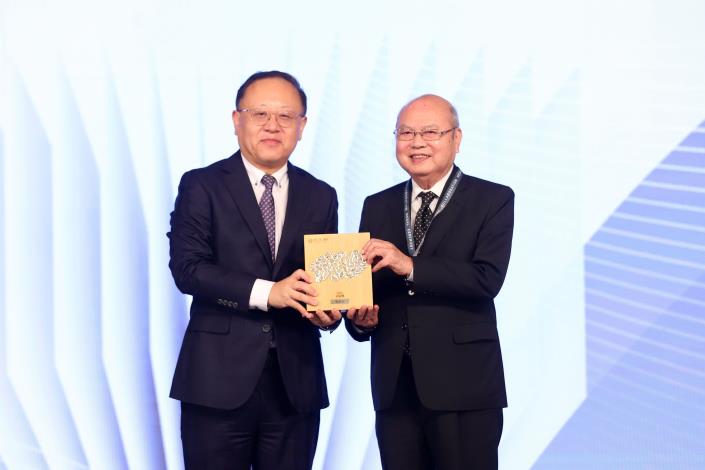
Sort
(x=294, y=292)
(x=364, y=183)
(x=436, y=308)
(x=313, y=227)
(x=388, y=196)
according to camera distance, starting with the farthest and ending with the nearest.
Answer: (x=364, y=183), (x=388, y=196), (x=313, y=227), (x=436, y=308), (x=294, y=292)

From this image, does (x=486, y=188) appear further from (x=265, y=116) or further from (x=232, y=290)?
(x=232, y=290)

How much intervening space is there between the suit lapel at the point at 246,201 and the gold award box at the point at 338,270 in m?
0.14

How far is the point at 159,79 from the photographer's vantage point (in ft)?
10.4

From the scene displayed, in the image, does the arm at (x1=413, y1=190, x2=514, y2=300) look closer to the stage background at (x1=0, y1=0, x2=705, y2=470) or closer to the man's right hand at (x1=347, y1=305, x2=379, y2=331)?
the man's right hand at (x1=347, y1=305, x2=379, y2=331)

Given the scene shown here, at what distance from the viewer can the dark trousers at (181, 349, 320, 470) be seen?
2111 millimetres

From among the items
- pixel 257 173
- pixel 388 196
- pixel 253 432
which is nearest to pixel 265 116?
pixel 257 173

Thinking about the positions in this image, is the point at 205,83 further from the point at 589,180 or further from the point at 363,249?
the point at 589,180

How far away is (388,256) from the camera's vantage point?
207 cm

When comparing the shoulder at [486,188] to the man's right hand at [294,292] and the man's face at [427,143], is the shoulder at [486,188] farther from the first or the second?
the man's right hand at [294,292]

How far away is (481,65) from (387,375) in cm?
164

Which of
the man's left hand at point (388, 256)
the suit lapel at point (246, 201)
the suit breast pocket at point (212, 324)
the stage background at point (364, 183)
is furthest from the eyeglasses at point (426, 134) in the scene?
the stage background at point (364, 183)

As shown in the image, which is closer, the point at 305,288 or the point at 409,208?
the point at 305,288

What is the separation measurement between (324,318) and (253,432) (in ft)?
1.24

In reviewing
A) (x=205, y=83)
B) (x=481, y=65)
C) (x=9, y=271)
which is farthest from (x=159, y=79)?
(x=481, y=65)
